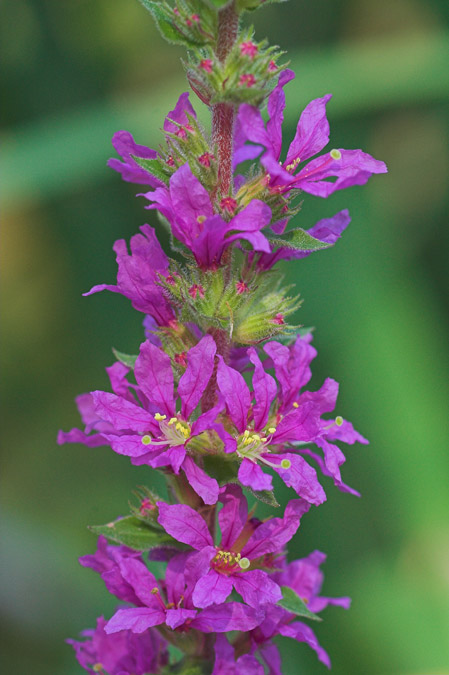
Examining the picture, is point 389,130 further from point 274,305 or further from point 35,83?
point 274,305

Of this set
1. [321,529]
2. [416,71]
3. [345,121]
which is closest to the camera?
[321,529]

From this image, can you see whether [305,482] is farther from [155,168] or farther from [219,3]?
[219,3]

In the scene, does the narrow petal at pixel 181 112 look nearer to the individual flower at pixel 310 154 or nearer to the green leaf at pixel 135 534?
the individual flower at pixel 310 154

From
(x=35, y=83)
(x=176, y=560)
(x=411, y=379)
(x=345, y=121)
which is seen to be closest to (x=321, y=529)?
(x=411, y=379)

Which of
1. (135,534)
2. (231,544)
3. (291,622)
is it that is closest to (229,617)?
(231,544)

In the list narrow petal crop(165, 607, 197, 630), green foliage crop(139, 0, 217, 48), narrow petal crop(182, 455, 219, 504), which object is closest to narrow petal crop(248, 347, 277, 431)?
narrow petal crop(182, 455, 219, 504)

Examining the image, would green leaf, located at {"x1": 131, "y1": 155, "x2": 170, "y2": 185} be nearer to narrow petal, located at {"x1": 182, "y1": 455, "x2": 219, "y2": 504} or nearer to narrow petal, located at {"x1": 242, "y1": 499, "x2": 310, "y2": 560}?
narrow petal, located at {"x1": 182, "y1": 455, "x2": 219, "y2": 504}
